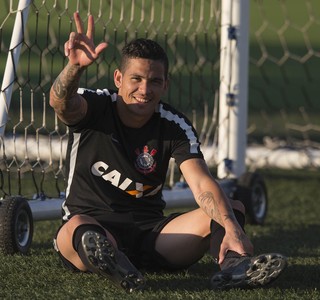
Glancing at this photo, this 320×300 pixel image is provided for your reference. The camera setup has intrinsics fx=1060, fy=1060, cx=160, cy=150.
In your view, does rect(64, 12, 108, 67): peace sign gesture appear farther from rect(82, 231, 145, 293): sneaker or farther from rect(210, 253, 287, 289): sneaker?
rect(210, 253, 287, 289): sneaker

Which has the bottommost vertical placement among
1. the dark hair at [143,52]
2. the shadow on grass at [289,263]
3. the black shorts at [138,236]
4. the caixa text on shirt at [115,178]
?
the shadow on grass at [289,263]

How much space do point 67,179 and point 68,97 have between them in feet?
1.40

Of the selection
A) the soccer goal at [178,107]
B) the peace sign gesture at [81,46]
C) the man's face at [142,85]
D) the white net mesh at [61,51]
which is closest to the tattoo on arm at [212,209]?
the man's face at [142,85]

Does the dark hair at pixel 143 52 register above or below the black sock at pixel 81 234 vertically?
above

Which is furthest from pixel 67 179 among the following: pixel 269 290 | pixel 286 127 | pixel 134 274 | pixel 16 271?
pixel 286 127

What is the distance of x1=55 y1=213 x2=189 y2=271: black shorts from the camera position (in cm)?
383

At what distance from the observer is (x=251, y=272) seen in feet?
11.3

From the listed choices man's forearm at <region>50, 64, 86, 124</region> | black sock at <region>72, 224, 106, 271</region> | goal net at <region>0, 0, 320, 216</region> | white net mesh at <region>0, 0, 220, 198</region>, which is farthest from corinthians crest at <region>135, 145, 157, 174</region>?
white net mesh at <region>0, 0, 220, 198</region>

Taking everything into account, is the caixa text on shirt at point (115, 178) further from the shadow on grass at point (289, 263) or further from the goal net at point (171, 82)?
the goal net at point (171, 82)

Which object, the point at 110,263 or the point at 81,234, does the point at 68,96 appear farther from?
the point at 110,263

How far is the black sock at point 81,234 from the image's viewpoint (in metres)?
3.50

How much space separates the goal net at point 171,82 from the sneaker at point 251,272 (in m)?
1.16

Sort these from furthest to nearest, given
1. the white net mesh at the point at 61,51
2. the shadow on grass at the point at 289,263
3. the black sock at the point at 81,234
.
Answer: the white net mesh at the point at 61,51 → the shadow on grass at the point at 289,263 → the black sock at the point at 81,234

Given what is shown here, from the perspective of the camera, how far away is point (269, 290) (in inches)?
139
